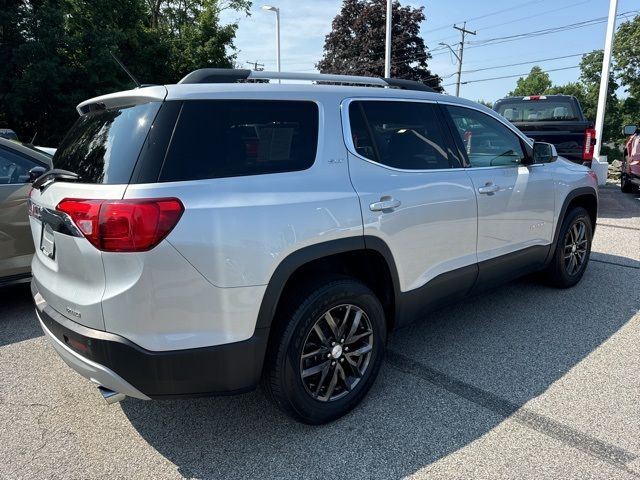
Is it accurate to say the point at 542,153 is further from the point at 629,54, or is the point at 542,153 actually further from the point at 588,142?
the point at 629,54

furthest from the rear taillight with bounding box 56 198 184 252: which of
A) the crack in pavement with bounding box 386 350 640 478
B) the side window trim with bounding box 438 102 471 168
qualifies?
the side window trim with bounding box 438 102 471 168

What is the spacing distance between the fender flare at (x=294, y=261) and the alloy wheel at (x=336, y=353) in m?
0.33

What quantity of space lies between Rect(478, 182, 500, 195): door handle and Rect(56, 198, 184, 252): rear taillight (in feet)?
7.63

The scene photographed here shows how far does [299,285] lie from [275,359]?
16.4 inches

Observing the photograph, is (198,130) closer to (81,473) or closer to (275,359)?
(275,359)

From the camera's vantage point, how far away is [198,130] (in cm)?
228

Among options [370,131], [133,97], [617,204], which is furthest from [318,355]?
[617,204]

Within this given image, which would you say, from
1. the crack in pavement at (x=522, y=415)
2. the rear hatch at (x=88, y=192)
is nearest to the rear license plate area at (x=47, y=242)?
the rear hatch at (x=88, y=192)

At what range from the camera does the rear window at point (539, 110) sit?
31.4 ft

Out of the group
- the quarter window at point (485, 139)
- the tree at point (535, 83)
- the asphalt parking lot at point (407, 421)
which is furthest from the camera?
the tree at point (535, 83)

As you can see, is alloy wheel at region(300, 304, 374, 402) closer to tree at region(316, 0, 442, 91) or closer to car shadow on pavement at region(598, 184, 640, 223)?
car shadow on pavement at region(598, 184, 640, 223)

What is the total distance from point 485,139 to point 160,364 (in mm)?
3131

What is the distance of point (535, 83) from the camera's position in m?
88.2

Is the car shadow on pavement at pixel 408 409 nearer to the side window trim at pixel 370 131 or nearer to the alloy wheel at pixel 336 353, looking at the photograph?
the alloy wheel at pixel 336 353
